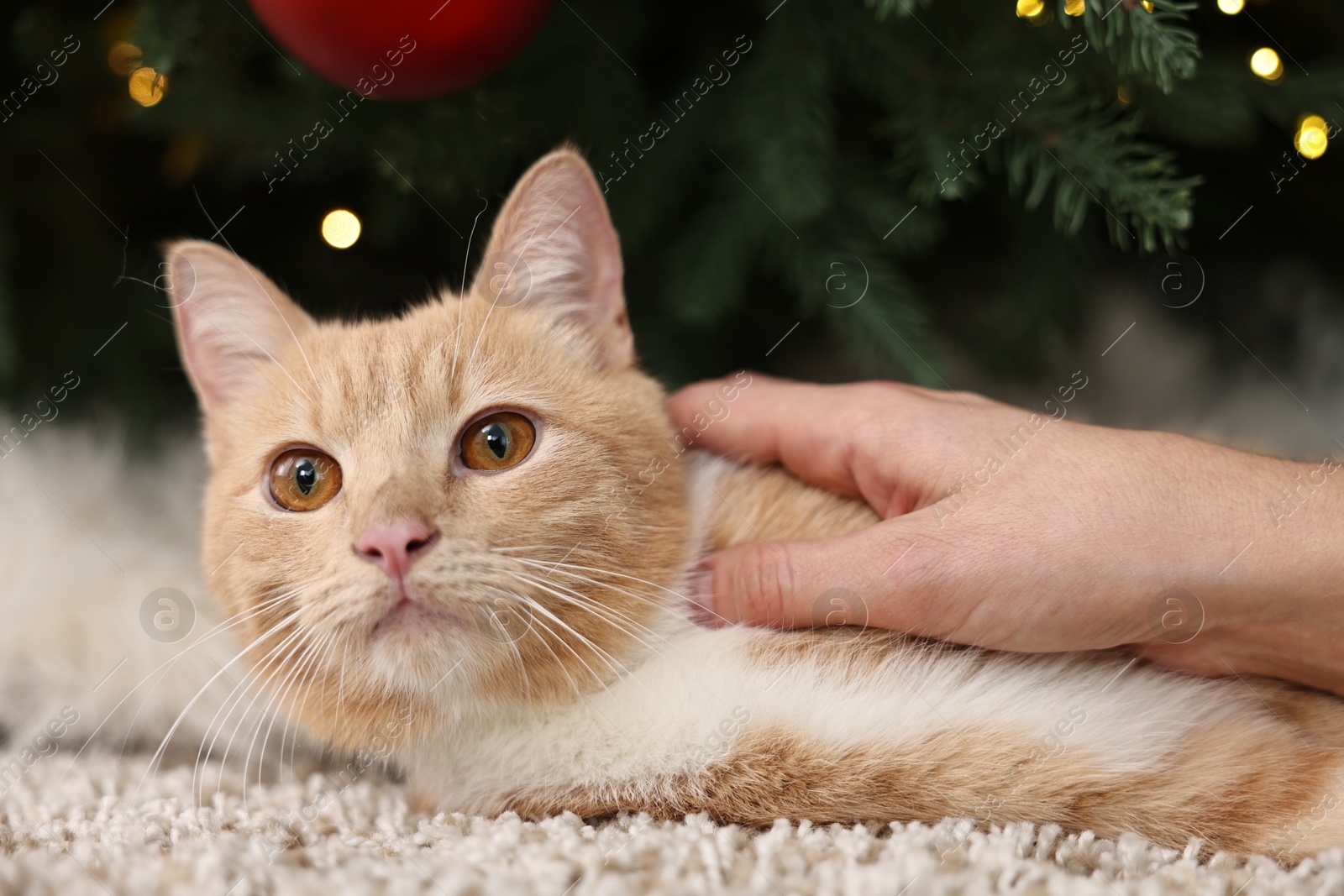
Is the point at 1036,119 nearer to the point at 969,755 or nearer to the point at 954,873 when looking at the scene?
the point at 969,755

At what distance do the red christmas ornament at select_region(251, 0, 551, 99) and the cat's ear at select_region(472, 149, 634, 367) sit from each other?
7.4 inches

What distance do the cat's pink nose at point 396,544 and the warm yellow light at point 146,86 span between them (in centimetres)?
92

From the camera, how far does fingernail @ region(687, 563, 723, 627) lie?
129 centimetres

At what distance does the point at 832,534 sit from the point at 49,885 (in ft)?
3.52

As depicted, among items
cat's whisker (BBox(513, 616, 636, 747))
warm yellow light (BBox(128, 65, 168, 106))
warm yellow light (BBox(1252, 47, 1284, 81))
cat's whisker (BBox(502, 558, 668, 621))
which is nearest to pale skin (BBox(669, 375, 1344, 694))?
cat's whisker (BBox(502, 558, 668, 621))

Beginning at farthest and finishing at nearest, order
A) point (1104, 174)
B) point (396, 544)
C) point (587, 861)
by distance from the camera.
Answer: point (1104, 174) < point (396, 544) < point (587, 861)

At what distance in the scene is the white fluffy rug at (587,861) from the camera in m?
0.87

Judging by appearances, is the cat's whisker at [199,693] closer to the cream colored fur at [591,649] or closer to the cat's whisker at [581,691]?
the cream colored fur at [591,649]

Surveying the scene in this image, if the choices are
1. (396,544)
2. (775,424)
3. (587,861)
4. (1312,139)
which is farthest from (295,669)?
(1312,139)

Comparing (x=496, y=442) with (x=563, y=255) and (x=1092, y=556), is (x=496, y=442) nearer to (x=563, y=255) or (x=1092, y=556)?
(x=563, y=255)

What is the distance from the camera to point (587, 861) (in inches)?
36.3

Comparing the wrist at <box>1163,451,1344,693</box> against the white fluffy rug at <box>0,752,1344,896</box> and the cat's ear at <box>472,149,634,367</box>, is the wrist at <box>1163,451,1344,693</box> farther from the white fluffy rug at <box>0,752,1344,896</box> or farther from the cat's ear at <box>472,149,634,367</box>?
the cat's ear at <box>472,149,634,367</box>

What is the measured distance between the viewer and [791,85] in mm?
1486

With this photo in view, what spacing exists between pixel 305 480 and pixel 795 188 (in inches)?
36.4
